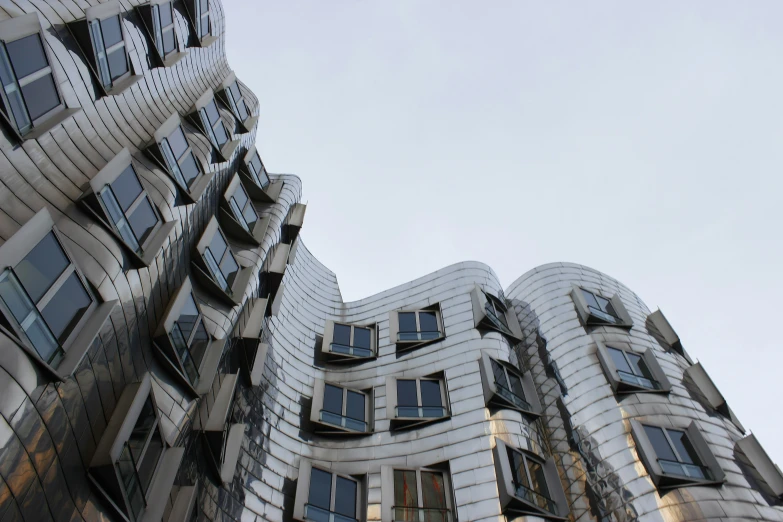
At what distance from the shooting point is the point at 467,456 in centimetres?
2081

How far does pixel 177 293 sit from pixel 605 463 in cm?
1674

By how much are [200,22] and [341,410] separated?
19577 mm

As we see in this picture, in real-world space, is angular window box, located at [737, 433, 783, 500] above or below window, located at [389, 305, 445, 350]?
below

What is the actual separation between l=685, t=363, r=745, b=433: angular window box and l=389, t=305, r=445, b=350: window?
450 inches

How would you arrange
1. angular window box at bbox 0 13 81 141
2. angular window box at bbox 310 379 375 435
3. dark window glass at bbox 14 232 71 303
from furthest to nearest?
angular window box at bbox 310 379 375 435, angular window box at bbox 0 13 81 141, dark window glass at bbox 14 232 71 303

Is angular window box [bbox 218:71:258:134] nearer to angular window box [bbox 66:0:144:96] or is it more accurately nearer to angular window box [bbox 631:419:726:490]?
angular window box [bbox 66:0:144:96]

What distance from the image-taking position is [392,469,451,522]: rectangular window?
63.1ft

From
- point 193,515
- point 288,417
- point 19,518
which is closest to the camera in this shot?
point 19,518

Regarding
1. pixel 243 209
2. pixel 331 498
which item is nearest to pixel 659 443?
pixel 331 498

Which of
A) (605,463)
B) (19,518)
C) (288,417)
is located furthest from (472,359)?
(19,518)

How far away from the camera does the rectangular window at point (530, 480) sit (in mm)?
19734

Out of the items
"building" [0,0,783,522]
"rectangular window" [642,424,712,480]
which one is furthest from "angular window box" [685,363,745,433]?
"rectangular window" [642,424,712,480]

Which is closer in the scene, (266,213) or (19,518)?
(19,518)

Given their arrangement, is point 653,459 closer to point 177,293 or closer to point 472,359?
point 472,359
